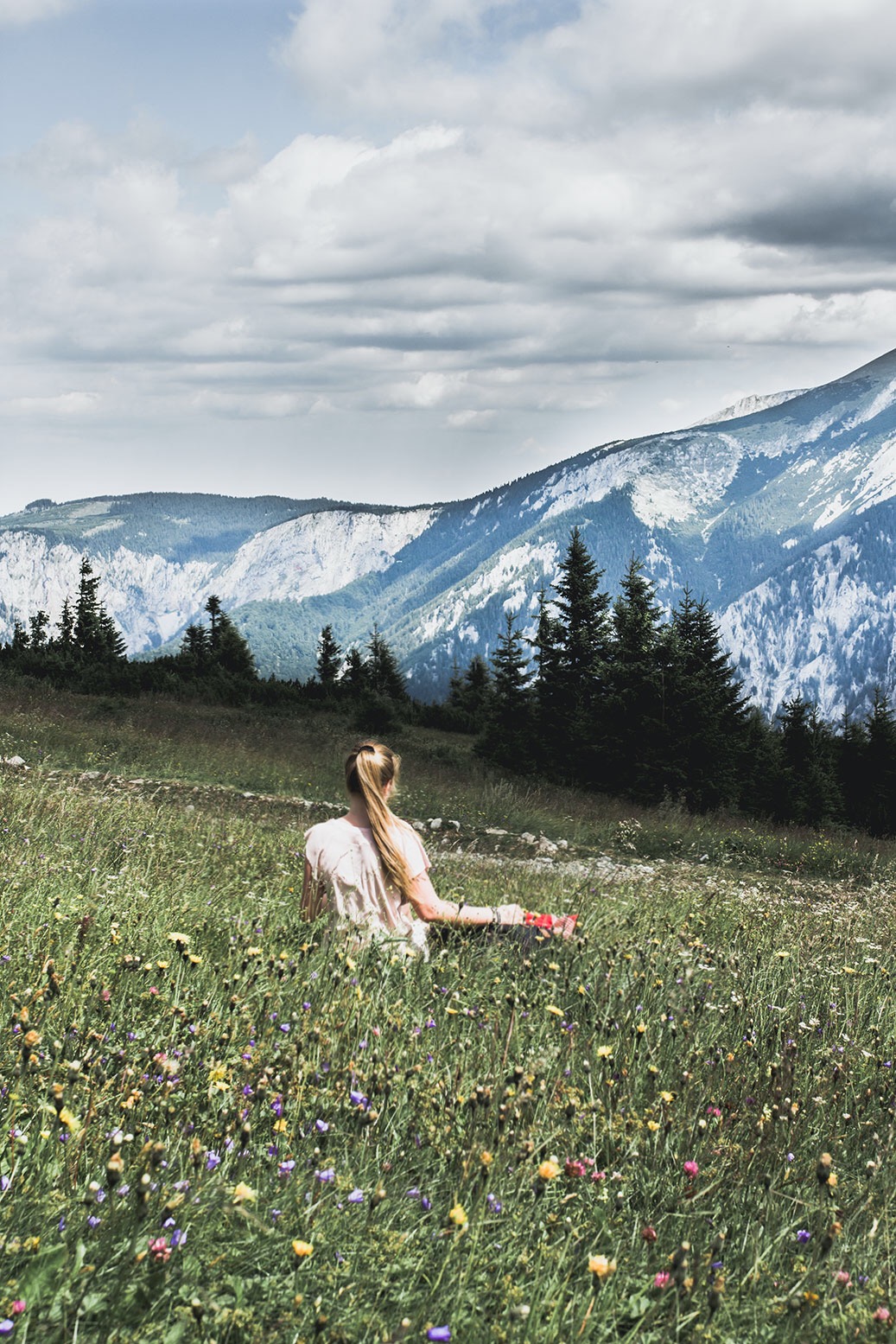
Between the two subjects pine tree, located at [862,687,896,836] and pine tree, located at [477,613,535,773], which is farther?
pine tree, located at [862,687,896,836]

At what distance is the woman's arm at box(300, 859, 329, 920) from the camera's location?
474cm

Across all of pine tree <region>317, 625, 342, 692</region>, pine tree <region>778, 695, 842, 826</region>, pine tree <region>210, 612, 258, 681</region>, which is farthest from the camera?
pine tree <region>317, 625, 342, 692</region>

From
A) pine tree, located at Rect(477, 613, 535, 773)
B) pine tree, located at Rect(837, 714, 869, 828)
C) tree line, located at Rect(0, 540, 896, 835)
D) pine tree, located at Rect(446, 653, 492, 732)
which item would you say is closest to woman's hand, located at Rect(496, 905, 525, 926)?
tree line, located at Rect(0, 540, 896, 835)

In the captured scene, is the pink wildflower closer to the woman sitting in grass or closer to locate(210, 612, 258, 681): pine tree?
the woman sitting in grass

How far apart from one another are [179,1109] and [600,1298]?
3.61 feet

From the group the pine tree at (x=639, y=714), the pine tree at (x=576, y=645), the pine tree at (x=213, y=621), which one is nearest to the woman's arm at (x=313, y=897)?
the pine tree at (x=639, y=714)

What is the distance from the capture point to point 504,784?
22031 millimetres

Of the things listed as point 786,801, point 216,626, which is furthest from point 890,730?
point 216,626

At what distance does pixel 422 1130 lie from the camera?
8.46ft

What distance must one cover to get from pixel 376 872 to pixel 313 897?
333 mm

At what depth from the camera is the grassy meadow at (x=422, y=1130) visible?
1851mm

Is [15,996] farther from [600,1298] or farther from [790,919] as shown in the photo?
[790,919]

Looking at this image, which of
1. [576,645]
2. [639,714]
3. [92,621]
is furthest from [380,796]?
[92,621]

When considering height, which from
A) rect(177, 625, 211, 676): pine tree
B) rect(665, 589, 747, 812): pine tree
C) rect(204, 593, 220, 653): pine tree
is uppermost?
rect(204, 593, 220, 653): pine tree
